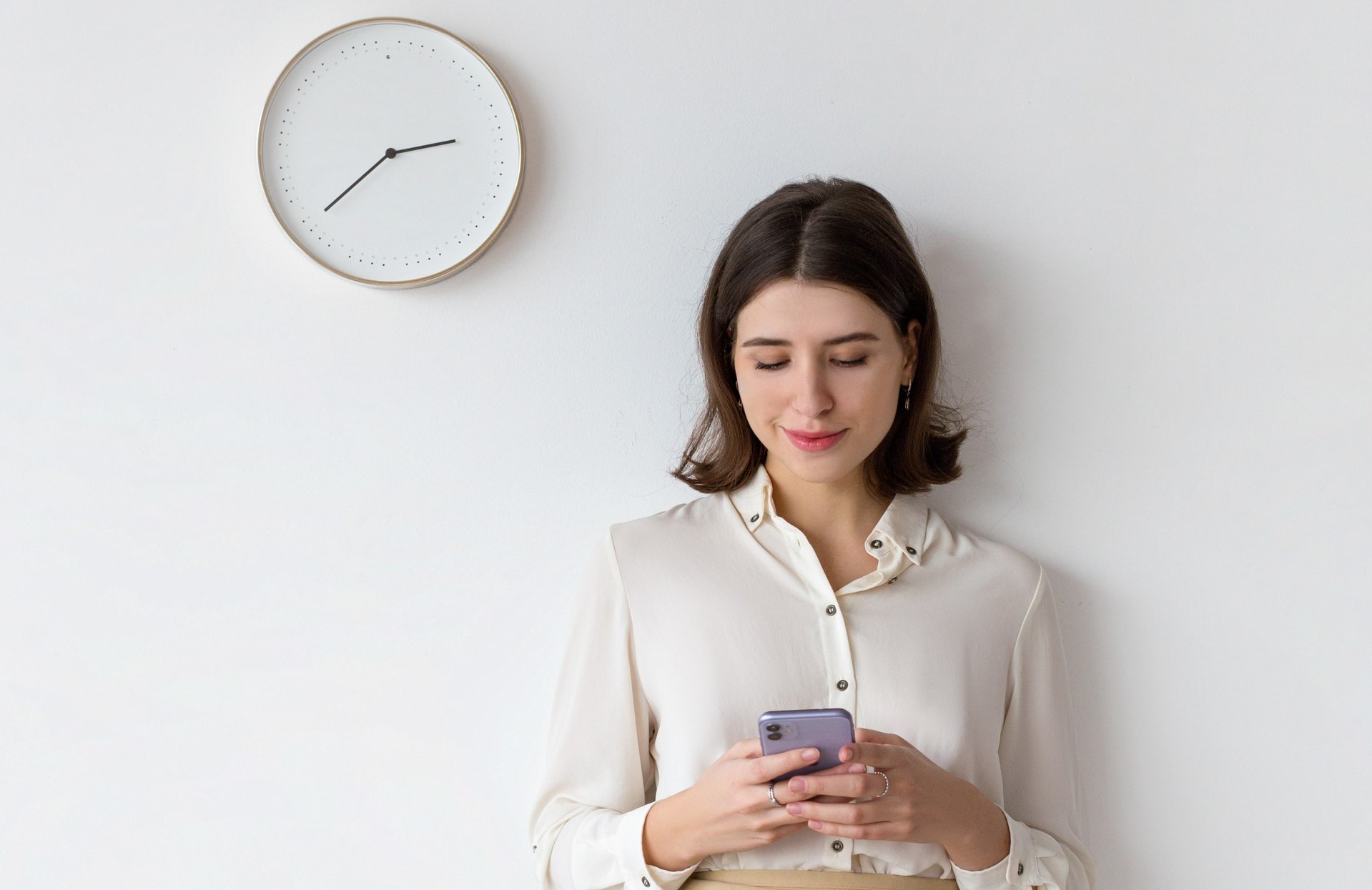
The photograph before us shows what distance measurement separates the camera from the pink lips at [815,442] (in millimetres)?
1403

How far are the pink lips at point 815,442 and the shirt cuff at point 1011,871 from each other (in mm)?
527

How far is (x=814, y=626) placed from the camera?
1.44 m

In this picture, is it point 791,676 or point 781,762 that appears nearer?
point 781,762

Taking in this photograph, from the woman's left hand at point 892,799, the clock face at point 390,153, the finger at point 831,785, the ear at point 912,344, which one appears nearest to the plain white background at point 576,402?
the clock face at point 390,153

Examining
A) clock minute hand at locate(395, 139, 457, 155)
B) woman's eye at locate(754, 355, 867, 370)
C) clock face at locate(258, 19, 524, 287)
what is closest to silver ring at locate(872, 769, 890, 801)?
woman's eye at locate(754, 355, 867, 370)

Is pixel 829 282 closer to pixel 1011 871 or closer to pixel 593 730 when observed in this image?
pixel 593 730

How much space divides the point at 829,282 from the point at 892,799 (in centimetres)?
65

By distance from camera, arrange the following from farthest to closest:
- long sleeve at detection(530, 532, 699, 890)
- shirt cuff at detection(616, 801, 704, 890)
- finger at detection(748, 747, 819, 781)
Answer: long sleeve at detection(530, 532, 699, 890)
shirt cuff at detection(616, 801, 704, 890)
finger at detection(748, 747, 819, 781)

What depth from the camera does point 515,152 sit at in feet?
5.13

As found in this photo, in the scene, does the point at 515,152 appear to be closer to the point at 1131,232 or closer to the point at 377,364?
the point at 377,364

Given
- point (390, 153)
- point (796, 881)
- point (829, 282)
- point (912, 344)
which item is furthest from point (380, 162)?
point (796, 881)

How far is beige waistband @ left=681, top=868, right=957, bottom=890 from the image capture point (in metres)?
1.36

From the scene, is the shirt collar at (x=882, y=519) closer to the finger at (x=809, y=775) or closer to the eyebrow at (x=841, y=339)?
the eyebrow at (x=841, y=339)

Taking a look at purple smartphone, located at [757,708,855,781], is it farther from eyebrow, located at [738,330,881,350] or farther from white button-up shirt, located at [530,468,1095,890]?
eyebrow, located at [738,330,881,350]
